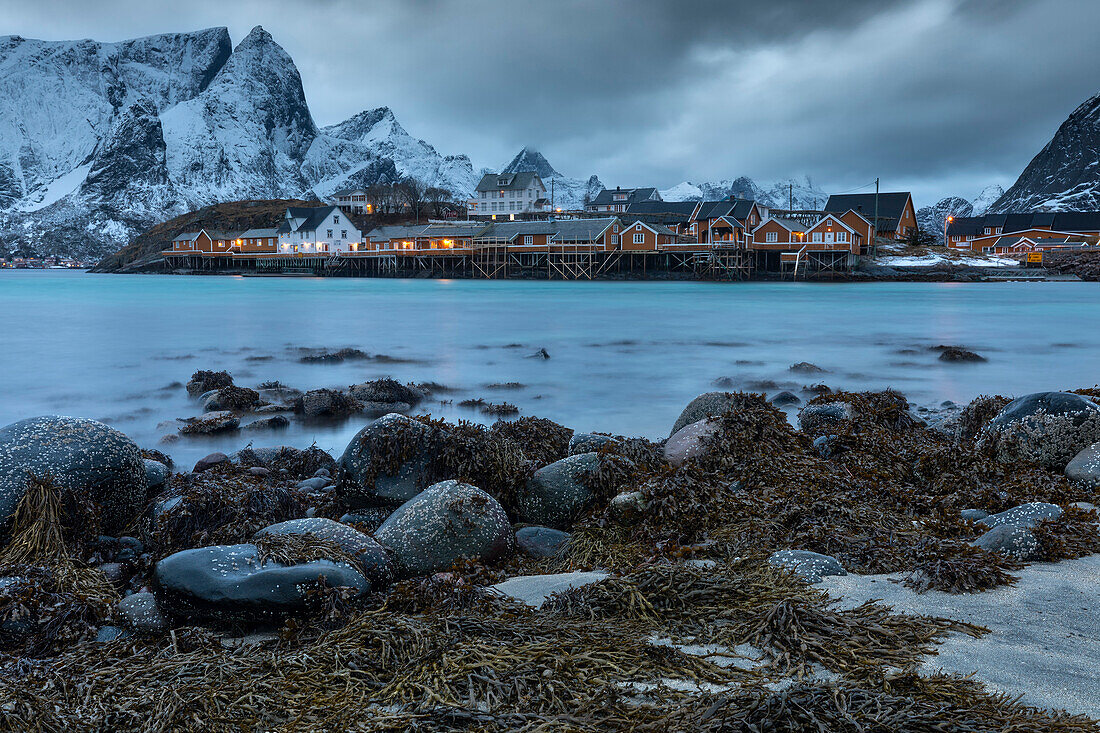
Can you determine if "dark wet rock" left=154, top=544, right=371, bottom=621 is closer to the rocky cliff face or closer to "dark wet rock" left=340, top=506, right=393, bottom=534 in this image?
"dark wet rock" left=340, top=506, right=393, bottom=534

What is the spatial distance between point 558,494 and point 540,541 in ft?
2.20

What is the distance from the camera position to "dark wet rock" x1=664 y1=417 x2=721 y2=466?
703 centimetres

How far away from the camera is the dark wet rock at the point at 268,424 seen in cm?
1116

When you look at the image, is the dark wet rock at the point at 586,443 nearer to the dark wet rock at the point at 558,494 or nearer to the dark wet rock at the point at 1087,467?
the dark wet rock at the point at 558,494

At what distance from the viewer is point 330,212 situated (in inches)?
3949

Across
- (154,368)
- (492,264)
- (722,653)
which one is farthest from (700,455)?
(492,264)

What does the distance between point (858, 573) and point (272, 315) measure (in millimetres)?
36155

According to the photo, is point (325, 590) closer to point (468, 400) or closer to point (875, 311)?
point (468, 400)

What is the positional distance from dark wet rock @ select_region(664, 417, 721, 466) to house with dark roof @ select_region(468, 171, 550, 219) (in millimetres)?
118710

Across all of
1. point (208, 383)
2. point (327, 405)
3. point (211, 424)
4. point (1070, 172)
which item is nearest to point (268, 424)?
point (211, 424)

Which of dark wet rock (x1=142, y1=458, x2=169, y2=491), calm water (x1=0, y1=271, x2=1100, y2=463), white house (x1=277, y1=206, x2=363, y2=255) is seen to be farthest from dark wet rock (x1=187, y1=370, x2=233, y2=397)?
white house (x1=277, y1=206, x2=363, y2=255)

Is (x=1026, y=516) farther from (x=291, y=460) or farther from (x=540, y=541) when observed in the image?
(x=291, y=460)

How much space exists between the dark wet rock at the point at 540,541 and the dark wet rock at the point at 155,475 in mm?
3324

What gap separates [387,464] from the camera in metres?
6.24
